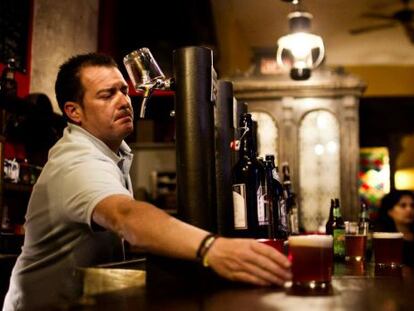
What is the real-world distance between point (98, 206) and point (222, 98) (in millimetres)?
724

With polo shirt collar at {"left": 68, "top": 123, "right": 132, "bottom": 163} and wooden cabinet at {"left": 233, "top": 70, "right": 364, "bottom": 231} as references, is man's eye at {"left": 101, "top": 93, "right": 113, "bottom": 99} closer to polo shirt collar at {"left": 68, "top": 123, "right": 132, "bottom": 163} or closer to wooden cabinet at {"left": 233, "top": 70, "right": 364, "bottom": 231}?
polo shirt collar at {"left": 68, "top": 123, "right": 132, "bottom": 163}

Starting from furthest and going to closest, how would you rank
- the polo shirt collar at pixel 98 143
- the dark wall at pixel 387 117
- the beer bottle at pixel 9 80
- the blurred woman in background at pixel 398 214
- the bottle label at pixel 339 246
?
the dark wall at pixel 387 117, the blurred woman in background at pixel 398 214, the beer bottle at pixel 9 80, the bottle label at pixel 339 246, the polo shirt collar at pixel 98 143

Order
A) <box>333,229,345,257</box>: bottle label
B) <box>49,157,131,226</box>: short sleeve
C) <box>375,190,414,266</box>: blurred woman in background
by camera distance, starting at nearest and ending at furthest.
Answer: <box>49,157,131,226</box>: short sleeve
<box>333,229,345,257</box>: bottle label
<box>375,190,414,266</box>: blurred woman in background

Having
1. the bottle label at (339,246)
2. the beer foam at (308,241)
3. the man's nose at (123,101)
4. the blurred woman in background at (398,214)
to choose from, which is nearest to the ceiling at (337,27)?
the blurred woman in background at (398,214)

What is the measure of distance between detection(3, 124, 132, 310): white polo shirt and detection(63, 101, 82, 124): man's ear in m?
0.10

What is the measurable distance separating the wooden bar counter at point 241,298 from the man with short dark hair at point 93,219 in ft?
0.21

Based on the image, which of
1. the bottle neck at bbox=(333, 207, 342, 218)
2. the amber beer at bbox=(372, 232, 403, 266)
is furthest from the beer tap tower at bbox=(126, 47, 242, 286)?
the bottle neck at bbox=(333, 207, 342, 218)

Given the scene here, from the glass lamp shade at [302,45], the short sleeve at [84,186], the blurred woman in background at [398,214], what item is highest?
the glass lamp shade at [302,45]

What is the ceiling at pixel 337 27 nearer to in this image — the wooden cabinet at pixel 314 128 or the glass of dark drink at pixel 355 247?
the wooden cabinet at pixel 314 128

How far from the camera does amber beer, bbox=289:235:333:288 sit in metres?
1.03

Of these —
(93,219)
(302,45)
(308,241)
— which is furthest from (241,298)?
(302,45)

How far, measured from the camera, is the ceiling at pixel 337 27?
561 centimetres

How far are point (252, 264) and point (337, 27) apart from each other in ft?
18.2

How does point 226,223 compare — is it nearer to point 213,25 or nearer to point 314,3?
point 314,3
